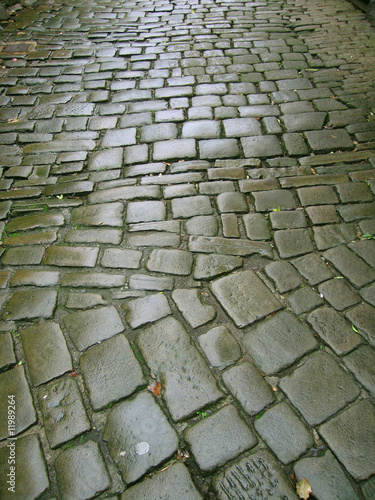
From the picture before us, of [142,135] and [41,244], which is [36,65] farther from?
[41,244]

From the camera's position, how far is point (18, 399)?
172 centimetres

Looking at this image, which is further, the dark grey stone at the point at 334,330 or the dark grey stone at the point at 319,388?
the dark grey stone at the point at 334,330

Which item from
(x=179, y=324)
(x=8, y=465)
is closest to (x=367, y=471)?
(x=179, y=324)

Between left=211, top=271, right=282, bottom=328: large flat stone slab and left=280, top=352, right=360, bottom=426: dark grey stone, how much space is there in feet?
1.26

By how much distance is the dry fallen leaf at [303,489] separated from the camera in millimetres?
1417

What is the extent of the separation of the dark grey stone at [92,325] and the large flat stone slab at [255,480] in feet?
3.07

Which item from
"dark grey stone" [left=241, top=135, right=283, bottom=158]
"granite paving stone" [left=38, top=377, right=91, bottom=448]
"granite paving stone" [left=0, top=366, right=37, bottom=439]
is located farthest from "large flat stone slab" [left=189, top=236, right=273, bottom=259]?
"granite paving stone" [left=0, top=366, right=37, bottom=439]

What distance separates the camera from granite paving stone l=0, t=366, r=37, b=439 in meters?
1.63

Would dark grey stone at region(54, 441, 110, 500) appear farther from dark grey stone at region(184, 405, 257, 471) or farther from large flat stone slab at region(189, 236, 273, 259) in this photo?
large flat stone slab at region(189, 236, 273, 259)

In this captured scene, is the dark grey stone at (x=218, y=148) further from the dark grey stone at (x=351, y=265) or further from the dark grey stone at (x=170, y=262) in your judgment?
the dark grey stone at (x=351, y=265)

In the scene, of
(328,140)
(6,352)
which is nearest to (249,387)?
(6,352)

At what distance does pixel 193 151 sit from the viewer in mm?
3199

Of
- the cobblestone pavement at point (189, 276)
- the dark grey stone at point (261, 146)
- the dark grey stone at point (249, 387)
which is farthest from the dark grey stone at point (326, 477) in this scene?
the dark grey stone at point (261, 146)

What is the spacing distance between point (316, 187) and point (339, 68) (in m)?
2.41
